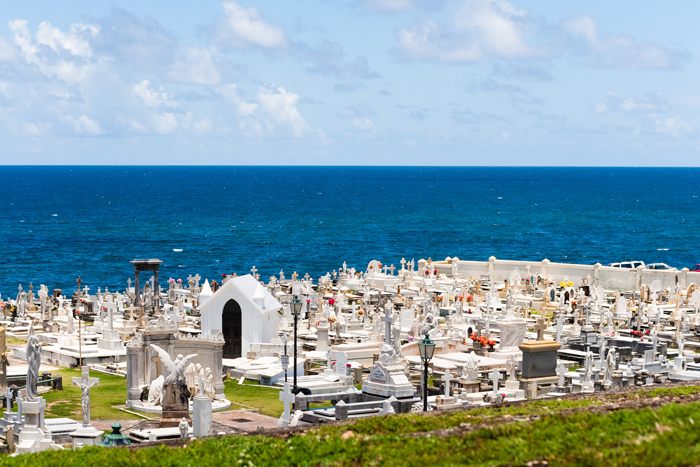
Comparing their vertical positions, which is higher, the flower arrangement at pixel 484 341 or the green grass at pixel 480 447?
the green grass at pixel 480 447

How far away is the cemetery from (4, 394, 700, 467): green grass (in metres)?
0.04

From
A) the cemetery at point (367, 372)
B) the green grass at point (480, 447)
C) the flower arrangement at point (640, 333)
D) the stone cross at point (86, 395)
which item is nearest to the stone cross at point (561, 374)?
the cemetery at point (367, 372)

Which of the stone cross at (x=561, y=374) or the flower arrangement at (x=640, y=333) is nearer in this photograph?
the stone cross at (x=561, y=374)

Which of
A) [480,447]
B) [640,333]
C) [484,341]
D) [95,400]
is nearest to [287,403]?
[95,400]

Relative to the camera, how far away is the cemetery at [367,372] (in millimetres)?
11547

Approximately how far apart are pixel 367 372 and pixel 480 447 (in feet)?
53.2

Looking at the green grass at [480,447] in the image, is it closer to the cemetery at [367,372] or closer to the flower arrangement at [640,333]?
the cemetery at [367,372]

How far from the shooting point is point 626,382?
23.7 meters

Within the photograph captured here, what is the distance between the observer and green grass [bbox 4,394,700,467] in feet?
32.6

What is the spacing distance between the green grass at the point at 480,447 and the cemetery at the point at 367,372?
37mm

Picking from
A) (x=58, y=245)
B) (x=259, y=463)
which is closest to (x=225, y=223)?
(x=58, y=245)

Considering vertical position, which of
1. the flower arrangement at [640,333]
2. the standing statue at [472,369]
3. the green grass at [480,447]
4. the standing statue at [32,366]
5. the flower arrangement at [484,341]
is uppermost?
the green grass at [480,447]

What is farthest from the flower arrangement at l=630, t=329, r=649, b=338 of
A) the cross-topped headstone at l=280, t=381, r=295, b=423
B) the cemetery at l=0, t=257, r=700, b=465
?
the cross-topped headstone at l=280, t=381, r=295, b=423

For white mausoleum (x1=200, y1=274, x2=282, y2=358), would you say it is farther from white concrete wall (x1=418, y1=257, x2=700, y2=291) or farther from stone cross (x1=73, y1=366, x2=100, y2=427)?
white concrete wall (x1=418, y1=257, x2=700, y2=291)
